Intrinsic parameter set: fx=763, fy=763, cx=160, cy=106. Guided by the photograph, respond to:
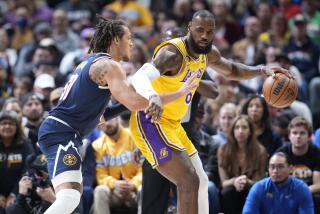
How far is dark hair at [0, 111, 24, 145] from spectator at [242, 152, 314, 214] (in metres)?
2.92

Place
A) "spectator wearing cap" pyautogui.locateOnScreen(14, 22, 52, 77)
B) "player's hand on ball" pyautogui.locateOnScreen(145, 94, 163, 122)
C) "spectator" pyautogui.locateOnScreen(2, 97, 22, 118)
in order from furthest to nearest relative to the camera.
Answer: "spectator wearing cap" pyautogui.locateOnScreen(14, 22, 52, 77) → "spectator" pyautogui.locateOnScreen(2, 97, 22, 118) → "player's hand on ball" pyautogui.locateOnScreen(145, 94, 163, 122)

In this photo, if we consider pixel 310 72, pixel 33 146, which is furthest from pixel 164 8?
pixel 33 146

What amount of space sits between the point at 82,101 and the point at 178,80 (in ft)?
3.19

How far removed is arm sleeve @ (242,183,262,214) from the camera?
26.6 feet

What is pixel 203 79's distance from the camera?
800 centimetres

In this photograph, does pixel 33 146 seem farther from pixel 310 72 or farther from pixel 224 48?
pixel 310 72

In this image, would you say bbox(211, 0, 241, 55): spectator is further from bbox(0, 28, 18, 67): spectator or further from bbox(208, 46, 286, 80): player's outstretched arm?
bbox(208, 46, 286, 80): player's outstretched arm

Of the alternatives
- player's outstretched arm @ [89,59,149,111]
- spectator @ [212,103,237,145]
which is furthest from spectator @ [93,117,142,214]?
player's outstretched arm @ [89,59,149,111]

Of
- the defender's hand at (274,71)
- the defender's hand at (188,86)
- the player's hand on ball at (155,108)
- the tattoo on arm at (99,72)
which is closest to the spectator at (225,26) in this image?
the defender's hand at (274,71)

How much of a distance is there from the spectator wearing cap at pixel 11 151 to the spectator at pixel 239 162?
2.37 m

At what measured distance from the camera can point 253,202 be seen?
8117 mm

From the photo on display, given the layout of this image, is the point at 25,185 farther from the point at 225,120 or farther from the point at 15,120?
the point at 225,120

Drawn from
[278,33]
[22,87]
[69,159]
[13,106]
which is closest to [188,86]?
[69,159]

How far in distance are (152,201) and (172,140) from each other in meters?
1.00
